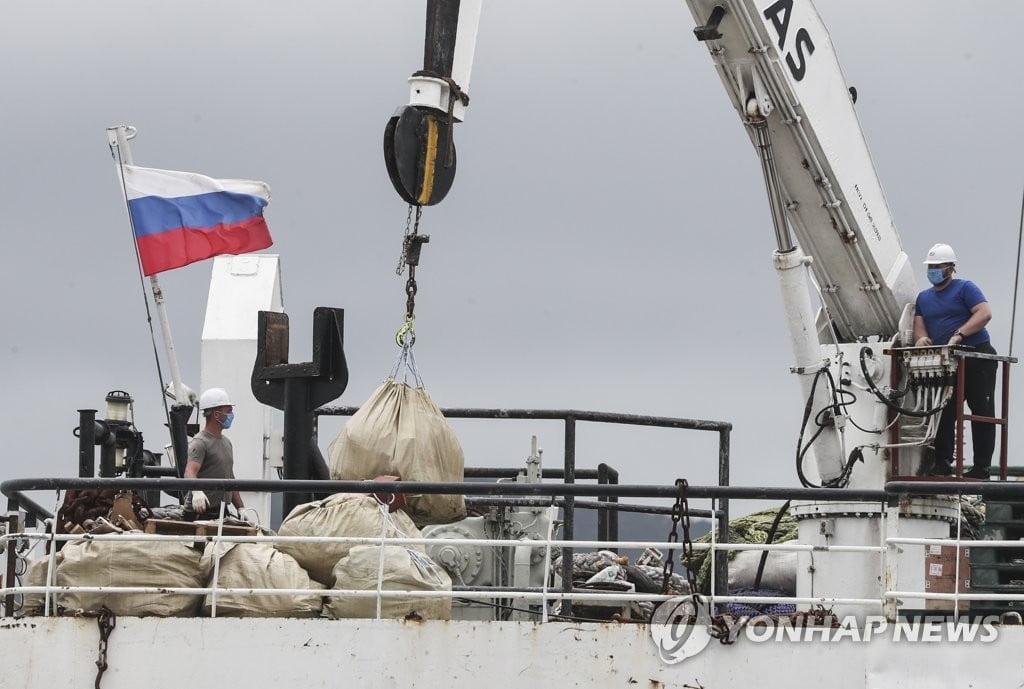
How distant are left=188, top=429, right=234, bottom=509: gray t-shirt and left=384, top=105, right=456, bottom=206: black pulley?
7.52ft

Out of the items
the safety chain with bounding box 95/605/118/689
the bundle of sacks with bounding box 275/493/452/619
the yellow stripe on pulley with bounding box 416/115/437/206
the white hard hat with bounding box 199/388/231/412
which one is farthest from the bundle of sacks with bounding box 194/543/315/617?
the yellow stripe on pulley with bounding box 416/115/437/206

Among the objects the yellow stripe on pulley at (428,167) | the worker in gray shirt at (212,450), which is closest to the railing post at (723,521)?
the yellow stripe on pulley at (428,167)

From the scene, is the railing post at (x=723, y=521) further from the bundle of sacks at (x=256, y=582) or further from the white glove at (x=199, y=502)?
the white glove at (x=199, y=502)

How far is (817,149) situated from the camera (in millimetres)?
13148

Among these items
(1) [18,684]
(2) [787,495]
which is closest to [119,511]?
(1) [18,684]

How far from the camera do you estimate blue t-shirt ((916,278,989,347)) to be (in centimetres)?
1272

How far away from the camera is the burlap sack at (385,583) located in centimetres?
954

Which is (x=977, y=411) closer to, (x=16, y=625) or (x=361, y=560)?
(x=361, y=560)

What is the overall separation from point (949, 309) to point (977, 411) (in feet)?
2.77

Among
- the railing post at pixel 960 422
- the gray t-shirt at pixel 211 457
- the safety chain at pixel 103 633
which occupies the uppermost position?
the railing post at pixel 960 422

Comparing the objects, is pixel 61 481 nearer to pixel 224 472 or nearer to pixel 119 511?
pixel 119 511

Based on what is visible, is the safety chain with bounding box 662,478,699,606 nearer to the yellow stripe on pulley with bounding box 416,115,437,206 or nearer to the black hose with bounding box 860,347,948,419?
the yellow stripe on pulley with bounding box 416,115,437,206

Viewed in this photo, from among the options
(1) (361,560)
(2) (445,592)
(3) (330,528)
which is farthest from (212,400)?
(2) (445,592)

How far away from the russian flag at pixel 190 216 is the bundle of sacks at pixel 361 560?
465 cm
